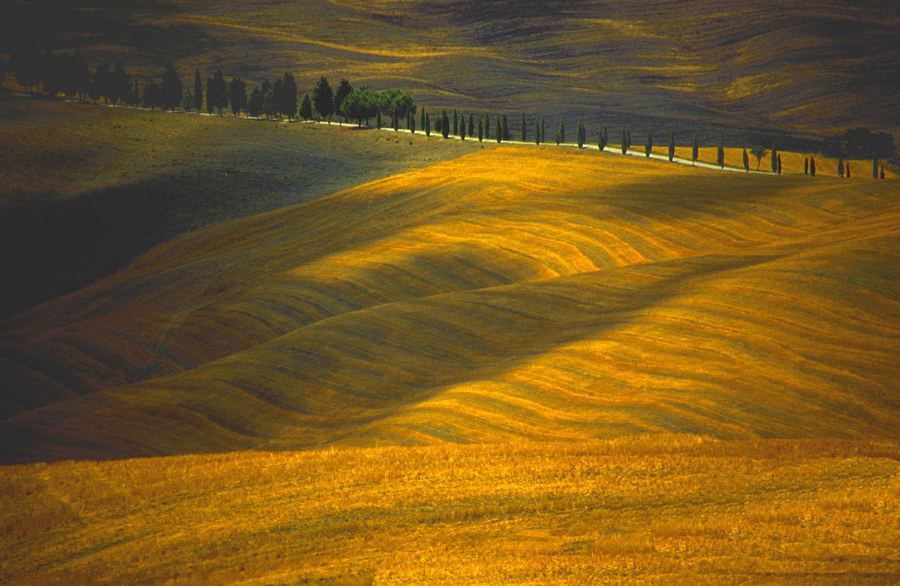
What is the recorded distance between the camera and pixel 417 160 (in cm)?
7494

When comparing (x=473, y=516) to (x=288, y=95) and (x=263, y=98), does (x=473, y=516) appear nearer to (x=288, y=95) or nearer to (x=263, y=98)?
(x=288, y=95)

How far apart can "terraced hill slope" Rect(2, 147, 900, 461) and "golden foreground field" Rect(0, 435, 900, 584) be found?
10.3 ft

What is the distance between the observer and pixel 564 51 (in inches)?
6747

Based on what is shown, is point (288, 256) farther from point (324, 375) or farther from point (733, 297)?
point (733, 297)

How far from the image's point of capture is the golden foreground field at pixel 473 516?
14195 mm

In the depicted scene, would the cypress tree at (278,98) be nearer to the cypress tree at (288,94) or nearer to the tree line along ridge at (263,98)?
the tree line along ridge at (263,98)

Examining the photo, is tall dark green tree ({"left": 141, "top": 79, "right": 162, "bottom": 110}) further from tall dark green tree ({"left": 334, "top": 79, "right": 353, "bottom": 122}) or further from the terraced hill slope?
the terraced hill slope

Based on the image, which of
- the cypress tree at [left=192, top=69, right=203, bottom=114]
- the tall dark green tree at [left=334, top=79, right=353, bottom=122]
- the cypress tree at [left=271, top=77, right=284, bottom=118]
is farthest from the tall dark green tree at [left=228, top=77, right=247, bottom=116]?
the tall dark green tree at [left=334, top=79, right=353, bottom=122]

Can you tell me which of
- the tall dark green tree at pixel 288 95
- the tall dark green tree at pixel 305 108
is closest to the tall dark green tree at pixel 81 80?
the tall dark green tree at pixel 288 95

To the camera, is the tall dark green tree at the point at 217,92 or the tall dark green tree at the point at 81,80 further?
the tall dark green tree at the point at 81,80

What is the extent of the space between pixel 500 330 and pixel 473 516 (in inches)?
571

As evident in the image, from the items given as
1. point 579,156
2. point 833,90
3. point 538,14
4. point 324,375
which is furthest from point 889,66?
point 324,375

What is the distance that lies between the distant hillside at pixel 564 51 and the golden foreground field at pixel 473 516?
116790 mm

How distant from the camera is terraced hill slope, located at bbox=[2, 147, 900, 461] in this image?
969 inches
